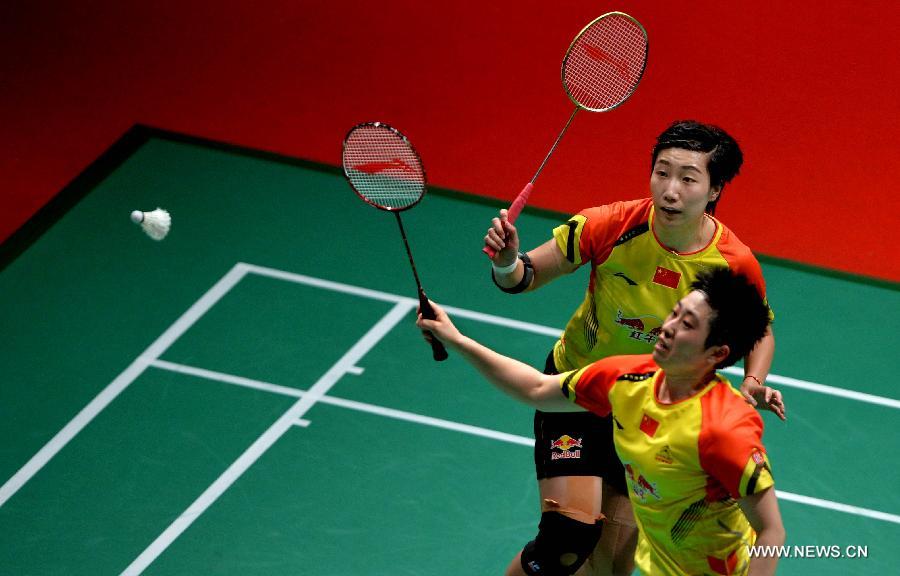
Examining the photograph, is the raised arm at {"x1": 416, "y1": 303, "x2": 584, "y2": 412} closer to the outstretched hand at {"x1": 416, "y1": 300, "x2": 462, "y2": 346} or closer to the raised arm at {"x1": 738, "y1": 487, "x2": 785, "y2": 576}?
the outstretched hand at {"x1": 416, "y1": 300, "x2": 462, "y2": 346}

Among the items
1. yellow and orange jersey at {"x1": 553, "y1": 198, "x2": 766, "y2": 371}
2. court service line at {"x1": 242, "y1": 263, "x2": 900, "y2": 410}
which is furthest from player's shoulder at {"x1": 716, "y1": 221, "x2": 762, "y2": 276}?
court service line at {"x1": 242, "y1": 263, "x2": 900, "y2": 410}

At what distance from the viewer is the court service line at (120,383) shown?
311 inches

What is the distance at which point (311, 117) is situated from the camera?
1080 centimetres

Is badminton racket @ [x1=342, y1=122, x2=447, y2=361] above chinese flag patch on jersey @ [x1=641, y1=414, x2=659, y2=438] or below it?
above

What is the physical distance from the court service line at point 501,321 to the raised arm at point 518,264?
2688 millimetres

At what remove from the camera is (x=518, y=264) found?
242 inches

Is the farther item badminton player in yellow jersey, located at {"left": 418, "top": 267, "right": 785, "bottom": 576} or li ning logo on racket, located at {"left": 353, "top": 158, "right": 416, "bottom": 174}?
li ning logo on racket, located at {"left": 353, "top": 158, "right": 416, "bottom": 174}

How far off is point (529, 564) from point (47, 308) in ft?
13.0

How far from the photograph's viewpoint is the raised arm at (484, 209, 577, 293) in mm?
5953

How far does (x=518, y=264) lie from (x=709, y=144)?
0.83 metres

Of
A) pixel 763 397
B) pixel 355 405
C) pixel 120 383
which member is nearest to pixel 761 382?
pixel 763 397

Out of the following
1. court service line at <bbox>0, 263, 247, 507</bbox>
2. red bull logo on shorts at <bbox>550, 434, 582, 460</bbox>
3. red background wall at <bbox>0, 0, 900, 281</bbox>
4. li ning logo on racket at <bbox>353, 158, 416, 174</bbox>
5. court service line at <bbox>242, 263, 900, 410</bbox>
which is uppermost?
li ning logo on racket at <bbox>353, 158, 416, 174</bbox>

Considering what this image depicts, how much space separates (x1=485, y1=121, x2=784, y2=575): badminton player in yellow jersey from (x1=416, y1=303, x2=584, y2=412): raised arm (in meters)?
0.57

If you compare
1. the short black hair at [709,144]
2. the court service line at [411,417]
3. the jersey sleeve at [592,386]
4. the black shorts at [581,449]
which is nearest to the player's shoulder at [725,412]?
the jersey sleeve at [592,386]
